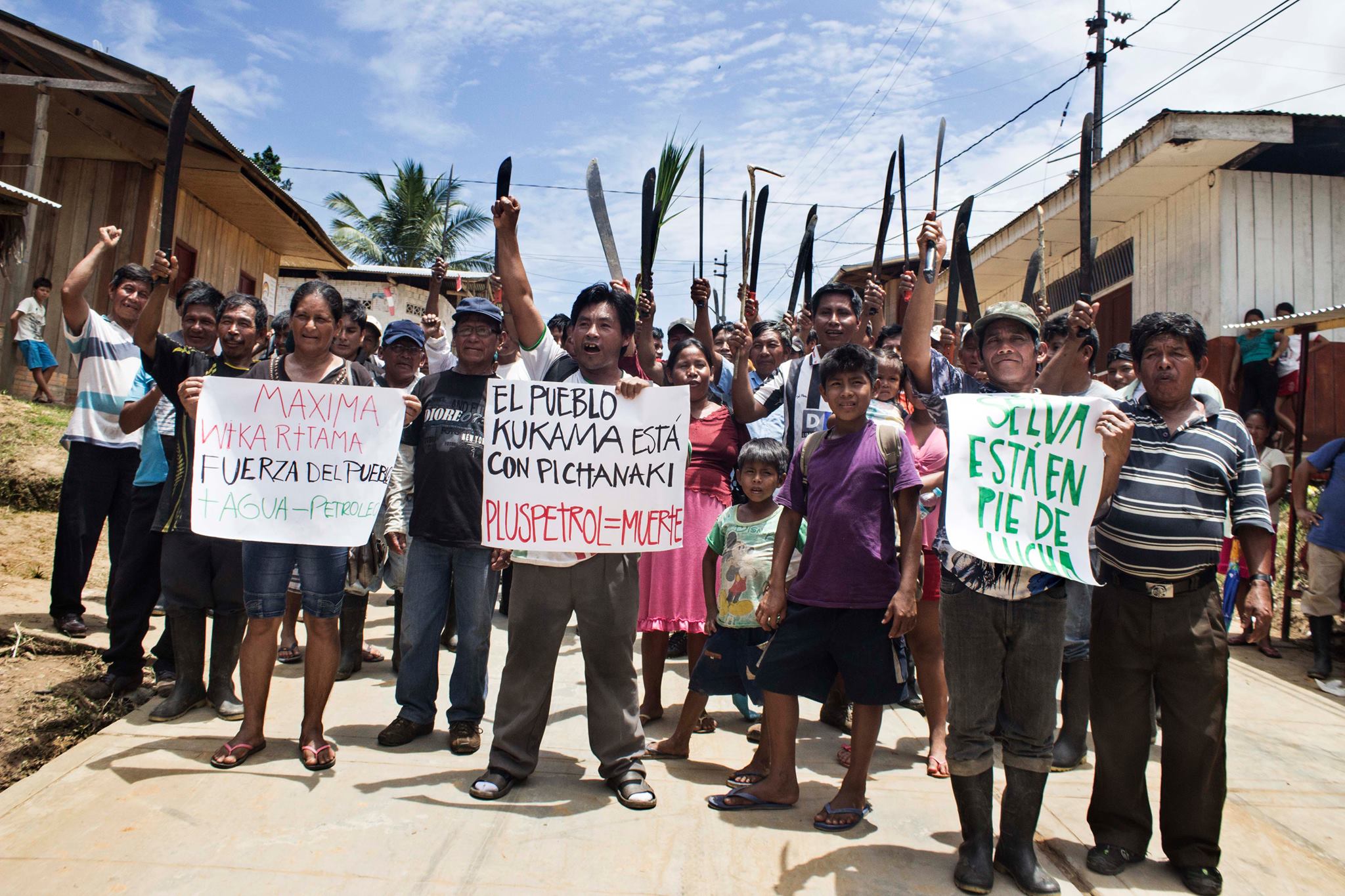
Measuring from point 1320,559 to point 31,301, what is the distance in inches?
519

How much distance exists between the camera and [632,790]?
355 centimetres

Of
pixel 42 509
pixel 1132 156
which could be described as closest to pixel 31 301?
pixel 42 509

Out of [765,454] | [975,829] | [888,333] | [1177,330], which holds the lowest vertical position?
[975,829]

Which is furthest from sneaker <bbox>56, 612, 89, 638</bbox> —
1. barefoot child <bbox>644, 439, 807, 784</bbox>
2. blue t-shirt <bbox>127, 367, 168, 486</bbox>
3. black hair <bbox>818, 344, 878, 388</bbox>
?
black hair <bbox>818, 344, 878, 388</bbox>

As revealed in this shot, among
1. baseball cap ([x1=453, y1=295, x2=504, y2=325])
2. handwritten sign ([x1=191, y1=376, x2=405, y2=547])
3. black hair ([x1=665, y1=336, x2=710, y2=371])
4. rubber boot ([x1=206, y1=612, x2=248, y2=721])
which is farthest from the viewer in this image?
black hair ([x1=665, y1=336, x2=710, y2=371])

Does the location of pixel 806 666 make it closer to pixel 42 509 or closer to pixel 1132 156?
pixel 42 509

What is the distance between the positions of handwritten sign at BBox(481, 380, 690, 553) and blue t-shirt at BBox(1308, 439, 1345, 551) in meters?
5.14

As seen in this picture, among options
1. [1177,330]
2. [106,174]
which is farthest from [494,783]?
[106,174]

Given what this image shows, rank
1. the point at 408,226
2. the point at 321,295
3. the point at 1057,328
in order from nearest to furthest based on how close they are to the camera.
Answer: the point at 321,295
the point at 1057,328
the point at 408,226

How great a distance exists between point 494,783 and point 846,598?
5.21 ft

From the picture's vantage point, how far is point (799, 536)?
13.8 feet

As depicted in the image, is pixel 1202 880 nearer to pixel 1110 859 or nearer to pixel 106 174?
pixel 1110 859

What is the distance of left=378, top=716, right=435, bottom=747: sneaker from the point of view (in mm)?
4141

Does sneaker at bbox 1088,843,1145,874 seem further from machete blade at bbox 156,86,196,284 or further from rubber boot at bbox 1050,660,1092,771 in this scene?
machete blade at bbox 156,86,196,284
